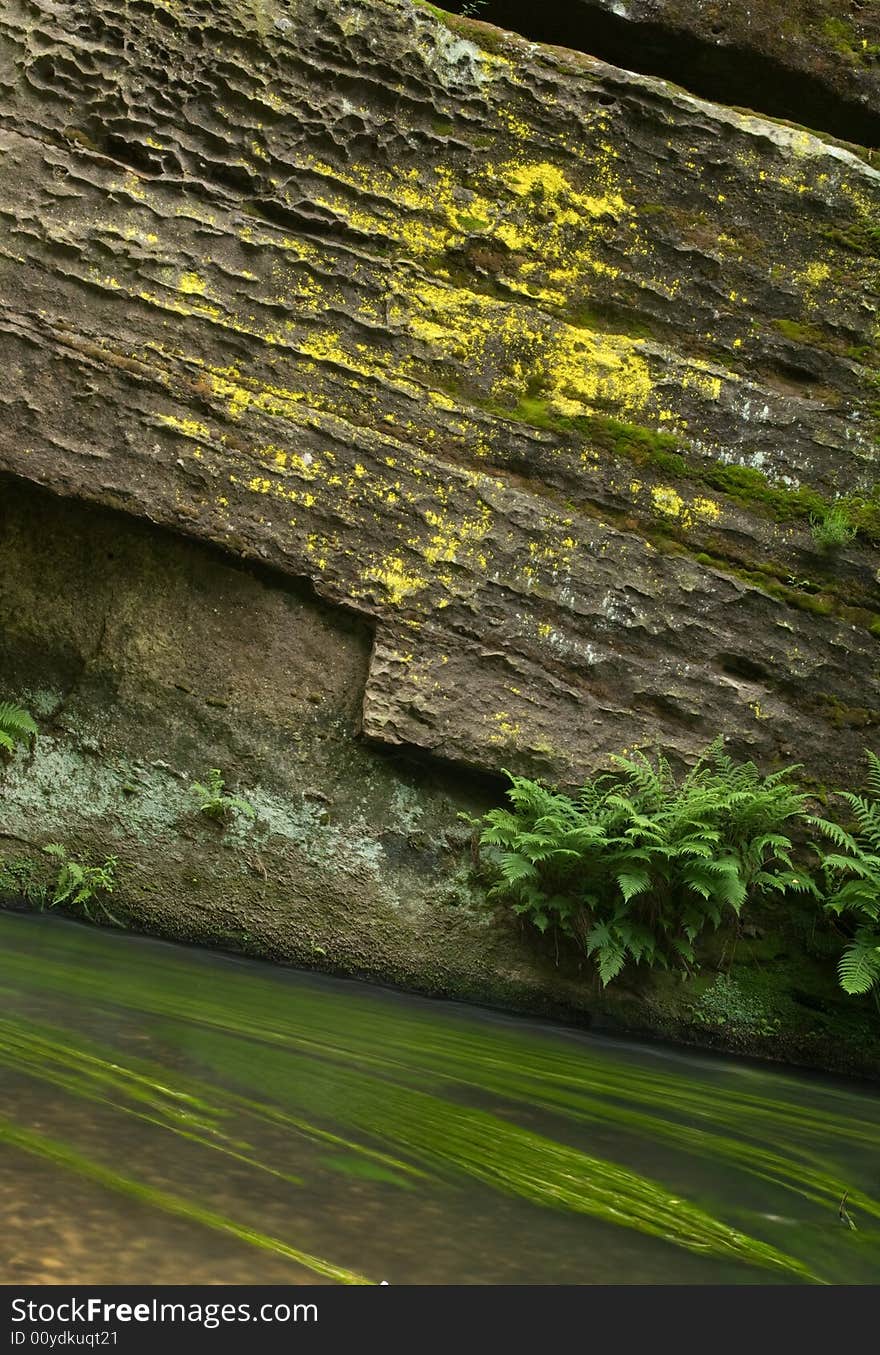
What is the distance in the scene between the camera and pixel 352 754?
20.0 ft

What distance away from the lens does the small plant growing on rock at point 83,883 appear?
18.9ft

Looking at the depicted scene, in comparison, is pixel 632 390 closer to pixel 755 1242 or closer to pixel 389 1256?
pixel 755 1242

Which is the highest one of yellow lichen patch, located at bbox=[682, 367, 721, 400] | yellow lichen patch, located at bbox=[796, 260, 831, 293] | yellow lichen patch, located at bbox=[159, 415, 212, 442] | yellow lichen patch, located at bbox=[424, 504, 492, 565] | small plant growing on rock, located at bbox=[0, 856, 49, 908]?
yellow lichen patch, located at bbox=[796, 260, 831, 293]

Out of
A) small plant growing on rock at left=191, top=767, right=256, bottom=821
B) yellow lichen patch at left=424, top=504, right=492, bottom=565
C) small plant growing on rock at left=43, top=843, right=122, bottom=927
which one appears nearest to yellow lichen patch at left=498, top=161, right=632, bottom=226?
yellow lichen patch at left=424, top=504, right=492, bottom=565

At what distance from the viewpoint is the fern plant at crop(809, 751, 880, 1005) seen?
18.0 ft

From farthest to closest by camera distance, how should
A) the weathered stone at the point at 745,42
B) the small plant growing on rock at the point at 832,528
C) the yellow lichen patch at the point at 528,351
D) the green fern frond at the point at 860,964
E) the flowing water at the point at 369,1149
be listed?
the weathered stone at the point at 745,42 → the yellow lichen patch at the point at 528,351 → the small plant growing on rock at the point at 832,528 → the green fern frond at the point at 860,964 → the flowing water at the point at 369,1149

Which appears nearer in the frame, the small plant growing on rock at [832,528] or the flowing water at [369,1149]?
the flowing water at [369,1149]

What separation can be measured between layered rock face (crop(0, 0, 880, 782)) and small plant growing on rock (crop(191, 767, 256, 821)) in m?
0.86

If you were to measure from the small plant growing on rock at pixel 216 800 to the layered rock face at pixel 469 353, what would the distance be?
86 cm

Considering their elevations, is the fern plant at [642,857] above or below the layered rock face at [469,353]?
below

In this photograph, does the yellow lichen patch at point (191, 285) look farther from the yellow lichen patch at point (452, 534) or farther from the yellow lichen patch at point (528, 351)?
the yellow lichen patch at point (452, 534)

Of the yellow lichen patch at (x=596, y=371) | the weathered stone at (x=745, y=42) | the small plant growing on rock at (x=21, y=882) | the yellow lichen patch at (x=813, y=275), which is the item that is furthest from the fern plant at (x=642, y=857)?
the weathered stone at (x=745, y=42)

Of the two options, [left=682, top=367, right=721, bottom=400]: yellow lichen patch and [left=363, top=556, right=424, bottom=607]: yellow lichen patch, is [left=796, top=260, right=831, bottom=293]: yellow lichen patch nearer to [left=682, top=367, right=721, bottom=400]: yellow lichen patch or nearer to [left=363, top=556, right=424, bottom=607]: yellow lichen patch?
[left=682, top=367, right=721, bottom=400]: yellow lichen patch

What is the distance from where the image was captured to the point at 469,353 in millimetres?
6625
